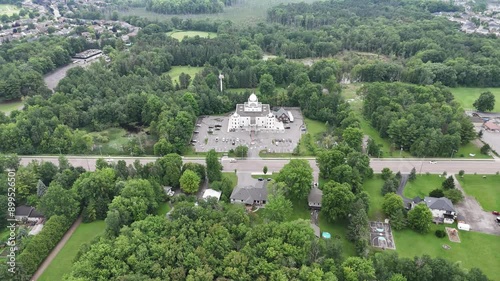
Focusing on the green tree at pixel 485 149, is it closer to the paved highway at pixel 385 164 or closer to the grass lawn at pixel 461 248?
the paved highway at pixel 385 164

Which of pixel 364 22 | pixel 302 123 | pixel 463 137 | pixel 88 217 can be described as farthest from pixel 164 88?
pixel 364 22

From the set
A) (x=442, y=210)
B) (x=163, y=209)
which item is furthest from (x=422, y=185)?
(x=163, y=209)

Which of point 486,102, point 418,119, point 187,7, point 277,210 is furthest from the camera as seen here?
point 187,7

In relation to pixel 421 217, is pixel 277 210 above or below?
above

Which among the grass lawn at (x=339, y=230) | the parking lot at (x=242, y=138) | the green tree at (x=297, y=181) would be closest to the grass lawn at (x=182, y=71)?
the parking lot at (x=242, y=138)

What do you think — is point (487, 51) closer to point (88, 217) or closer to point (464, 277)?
point (464, 277)

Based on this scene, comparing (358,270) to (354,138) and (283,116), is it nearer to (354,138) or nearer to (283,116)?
(354,138)
